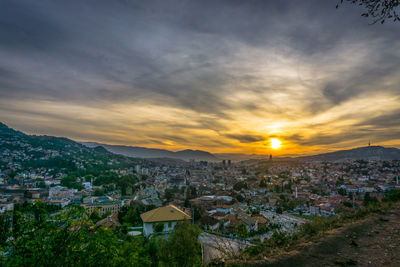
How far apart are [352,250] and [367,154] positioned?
5225 inches

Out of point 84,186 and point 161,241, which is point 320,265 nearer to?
point 161,241

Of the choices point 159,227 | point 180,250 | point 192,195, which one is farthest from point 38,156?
point 180,250

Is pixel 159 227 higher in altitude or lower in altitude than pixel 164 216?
lower

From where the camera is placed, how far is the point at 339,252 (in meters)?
3.31

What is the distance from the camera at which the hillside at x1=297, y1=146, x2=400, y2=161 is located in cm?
10096

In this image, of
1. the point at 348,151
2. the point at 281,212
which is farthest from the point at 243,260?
the point at 348,151

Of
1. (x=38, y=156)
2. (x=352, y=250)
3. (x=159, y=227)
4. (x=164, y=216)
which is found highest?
(x=352, y=250)

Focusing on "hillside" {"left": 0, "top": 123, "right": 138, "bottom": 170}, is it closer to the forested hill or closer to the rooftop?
the forested hill

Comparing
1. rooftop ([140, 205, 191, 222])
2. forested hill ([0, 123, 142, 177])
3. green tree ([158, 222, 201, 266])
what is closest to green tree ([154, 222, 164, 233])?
rooftop ([140, 205, 191, 222])

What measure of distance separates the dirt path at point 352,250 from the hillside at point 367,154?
121 meters

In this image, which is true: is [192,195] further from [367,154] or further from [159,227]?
[367,154]

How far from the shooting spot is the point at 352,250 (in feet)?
11.0

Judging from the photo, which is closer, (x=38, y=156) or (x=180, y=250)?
(x=180, y=250)

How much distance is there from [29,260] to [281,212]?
33.1 m
